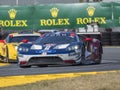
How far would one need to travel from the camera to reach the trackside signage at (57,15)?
34500 millimetres

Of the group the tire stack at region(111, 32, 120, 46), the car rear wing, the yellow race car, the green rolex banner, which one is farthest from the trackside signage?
the yellow race car

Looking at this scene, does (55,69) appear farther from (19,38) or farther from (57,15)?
(57,15)

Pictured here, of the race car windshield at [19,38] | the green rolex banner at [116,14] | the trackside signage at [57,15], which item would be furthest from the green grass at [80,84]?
the trackside signage at [57,15]

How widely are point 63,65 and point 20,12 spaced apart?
18324 mm

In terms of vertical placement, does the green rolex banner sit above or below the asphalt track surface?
above

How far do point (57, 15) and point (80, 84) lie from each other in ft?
80.2

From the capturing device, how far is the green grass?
10.5 m

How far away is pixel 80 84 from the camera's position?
10992mm

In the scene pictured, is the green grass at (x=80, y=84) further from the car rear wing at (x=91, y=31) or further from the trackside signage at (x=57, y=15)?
the trackside signage at (x=57, y=15)

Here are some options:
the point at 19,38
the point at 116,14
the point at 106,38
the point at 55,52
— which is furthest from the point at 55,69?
the point at 116,14

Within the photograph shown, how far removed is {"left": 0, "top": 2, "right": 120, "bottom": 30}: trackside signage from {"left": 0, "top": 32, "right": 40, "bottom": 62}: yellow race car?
40.8 ft

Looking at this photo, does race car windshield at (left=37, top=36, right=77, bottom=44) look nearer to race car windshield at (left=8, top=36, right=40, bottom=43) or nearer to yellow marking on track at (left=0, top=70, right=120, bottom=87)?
race car windshield at (left=8, top=36, right=40, bottom=43)

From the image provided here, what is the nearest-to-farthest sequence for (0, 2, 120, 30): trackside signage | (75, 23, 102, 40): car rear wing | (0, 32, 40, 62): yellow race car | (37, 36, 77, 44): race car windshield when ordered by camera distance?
(37, 36, 77, 44): race car windshield → (0, 32, 40, 62): yellow race car → (75, 23, 102, 40): car rear wing → (0, 2, 120, 30): trackside signage

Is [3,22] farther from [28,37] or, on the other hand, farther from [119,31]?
[28,37]
